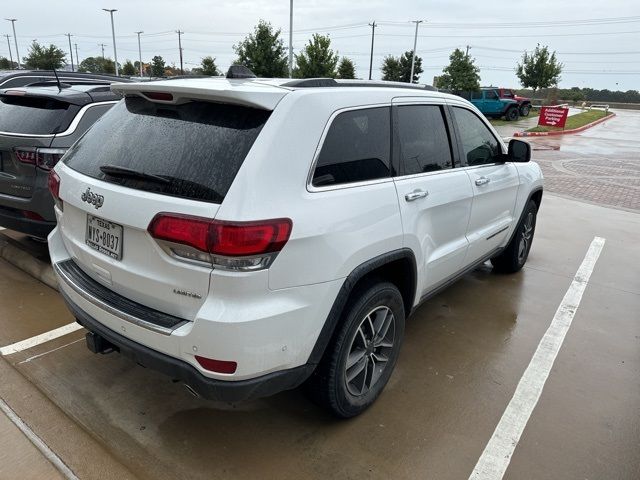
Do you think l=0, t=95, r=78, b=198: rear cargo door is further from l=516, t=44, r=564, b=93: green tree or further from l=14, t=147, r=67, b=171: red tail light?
l=516, t=44, r=564, b=93: green tree

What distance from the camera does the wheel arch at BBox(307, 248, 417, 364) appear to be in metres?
2.30

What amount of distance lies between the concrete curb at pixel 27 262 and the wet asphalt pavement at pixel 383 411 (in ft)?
0.30

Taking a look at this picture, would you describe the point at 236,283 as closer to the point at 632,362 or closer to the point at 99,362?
the point at 99,362

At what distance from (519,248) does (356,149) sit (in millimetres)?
3157

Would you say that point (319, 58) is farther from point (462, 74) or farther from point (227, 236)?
point (227, 236)

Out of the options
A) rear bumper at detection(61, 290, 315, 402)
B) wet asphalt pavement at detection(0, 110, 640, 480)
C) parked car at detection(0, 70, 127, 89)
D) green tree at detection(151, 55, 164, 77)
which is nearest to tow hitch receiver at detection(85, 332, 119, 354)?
rear bumper at detection(61, 290, 315, 402)

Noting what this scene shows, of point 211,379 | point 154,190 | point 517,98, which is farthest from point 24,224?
point 517,98

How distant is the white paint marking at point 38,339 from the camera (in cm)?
331

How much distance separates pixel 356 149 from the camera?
99.8 inches

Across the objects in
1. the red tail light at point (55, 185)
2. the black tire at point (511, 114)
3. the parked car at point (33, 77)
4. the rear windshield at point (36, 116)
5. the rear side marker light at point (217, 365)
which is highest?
the parked car at point (33, 77)

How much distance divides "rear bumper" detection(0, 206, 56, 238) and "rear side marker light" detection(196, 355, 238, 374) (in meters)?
2.59

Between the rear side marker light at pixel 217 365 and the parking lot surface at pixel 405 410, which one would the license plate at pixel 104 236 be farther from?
the parking lot surface at pixel 405 410

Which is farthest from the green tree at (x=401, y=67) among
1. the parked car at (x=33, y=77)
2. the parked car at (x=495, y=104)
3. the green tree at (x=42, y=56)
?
the parked car at (x=33, y=77)

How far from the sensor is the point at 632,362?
3.56m
